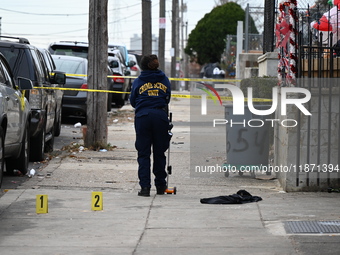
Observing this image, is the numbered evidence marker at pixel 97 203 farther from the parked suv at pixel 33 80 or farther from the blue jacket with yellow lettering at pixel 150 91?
the parked suv at pixel 33 80

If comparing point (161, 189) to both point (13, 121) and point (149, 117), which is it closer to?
point (149, 117)

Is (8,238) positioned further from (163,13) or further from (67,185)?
(163,13)

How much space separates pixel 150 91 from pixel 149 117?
1.03ft

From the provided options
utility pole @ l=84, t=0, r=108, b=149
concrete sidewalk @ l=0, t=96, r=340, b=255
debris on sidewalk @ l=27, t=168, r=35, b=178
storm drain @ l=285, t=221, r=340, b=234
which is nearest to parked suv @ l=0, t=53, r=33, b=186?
debris on sidewalk @ l=27, t=168, r=35, b=178

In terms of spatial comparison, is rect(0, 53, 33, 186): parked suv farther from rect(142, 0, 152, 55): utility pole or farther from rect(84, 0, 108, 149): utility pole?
rect(142, 0, 152, 55): utility pole

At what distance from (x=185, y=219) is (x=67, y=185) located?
9.48 feet

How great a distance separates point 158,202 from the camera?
9.38 metres

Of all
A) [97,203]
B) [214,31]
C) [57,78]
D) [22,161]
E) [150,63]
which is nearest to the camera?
[97,203]

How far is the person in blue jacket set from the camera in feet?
32.3

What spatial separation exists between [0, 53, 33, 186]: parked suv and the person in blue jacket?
157cm

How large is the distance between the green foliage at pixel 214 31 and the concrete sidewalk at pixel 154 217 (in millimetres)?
44470

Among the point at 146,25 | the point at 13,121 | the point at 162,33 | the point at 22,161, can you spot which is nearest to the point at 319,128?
the point at 13,121

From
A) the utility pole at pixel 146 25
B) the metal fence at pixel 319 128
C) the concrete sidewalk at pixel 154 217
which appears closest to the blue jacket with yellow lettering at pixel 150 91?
the concrete sidewalk at pixel 154 217

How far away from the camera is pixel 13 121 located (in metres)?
10.6
